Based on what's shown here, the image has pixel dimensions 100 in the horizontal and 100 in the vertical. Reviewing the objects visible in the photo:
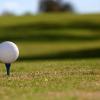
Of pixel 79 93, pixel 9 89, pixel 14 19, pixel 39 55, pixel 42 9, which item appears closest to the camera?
pixel 79 93

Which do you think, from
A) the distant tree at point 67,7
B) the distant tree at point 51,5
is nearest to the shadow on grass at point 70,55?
the distant tree at point 51,5

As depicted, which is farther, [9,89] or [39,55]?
[39,55]

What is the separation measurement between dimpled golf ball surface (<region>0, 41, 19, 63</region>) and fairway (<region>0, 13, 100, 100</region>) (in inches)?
31.8

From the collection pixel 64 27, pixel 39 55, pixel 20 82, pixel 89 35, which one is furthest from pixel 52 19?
pixel 20 82

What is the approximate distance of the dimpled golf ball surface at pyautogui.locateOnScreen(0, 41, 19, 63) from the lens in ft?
67.5

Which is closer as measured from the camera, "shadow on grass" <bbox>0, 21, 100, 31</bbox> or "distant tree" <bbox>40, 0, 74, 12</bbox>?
"shadow on grass" <bbox>0, 21, 100, 31</bbox>

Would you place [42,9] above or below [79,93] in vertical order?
above

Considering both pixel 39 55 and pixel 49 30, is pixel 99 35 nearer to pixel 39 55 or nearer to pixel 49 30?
pixel 49 30

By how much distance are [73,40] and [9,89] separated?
4925 cm

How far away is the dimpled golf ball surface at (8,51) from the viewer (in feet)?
67.5

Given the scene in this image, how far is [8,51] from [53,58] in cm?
2948

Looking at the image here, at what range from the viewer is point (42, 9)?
148250 millimetres

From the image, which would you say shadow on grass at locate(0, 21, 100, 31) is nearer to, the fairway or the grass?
the fairway

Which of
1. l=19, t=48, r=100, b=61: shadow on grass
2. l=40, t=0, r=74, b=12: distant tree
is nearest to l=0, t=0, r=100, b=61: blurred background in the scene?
l=19, t=48, r=100, b=61: shadow on grass
